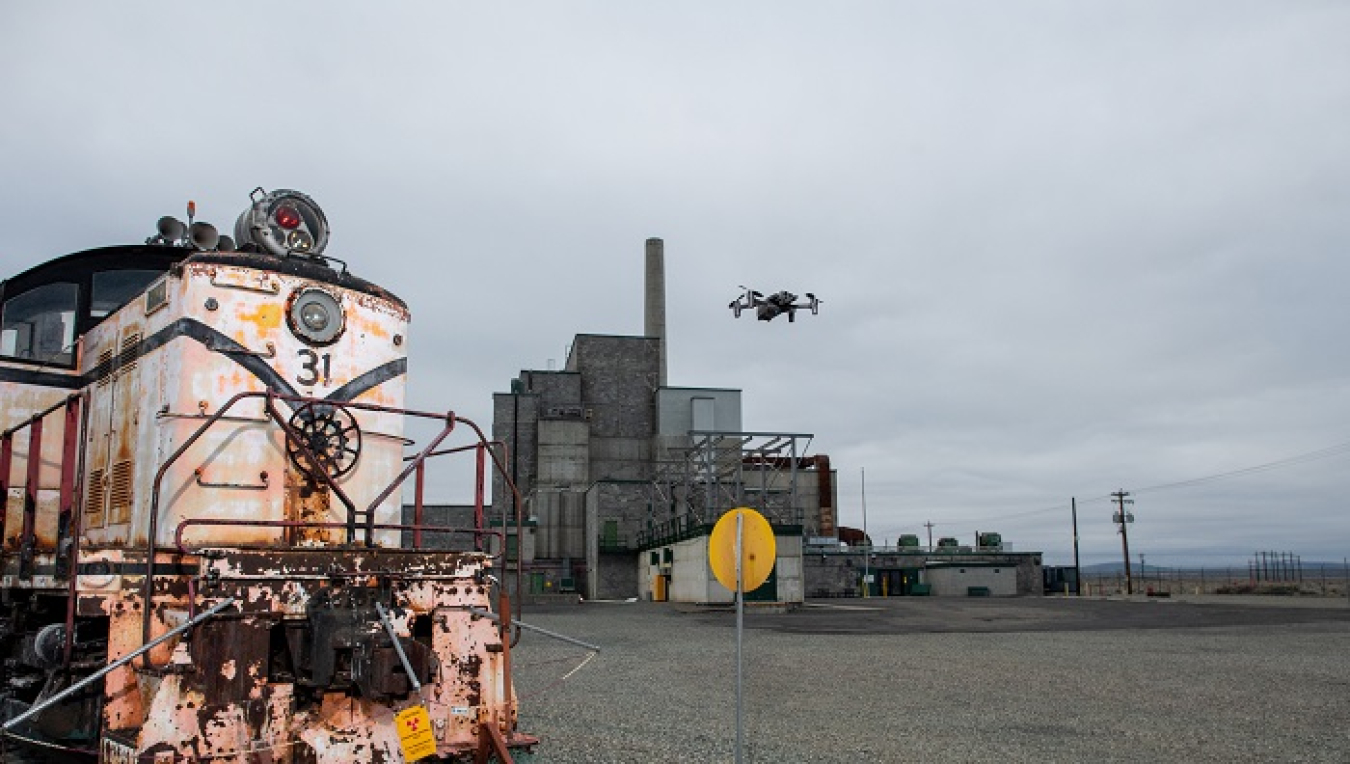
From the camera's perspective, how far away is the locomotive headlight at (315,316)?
19.9ft

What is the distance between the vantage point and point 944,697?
10445 millimetres

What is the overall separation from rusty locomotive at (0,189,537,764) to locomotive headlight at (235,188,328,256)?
0.05 ft

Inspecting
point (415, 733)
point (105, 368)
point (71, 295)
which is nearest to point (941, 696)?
point (415, 733)

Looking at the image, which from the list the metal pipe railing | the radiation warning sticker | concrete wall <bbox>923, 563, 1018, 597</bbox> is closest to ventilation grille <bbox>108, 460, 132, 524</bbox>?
the metal pipe railing

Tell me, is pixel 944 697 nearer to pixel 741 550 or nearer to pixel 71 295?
pixel 741 550

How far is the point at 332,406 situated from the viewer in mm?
5996

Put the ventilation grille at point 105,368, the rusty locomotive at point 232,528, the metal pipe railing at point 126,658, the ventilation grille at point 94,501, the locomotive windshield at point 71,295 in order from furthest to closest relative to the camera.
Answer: the locomotive windshield at point 71,295, the ventilation grille at point 105,368, the ventilation grille at point 94,501, the rusty locomotive at point 232,528, the metal pipe railing at point 126,658

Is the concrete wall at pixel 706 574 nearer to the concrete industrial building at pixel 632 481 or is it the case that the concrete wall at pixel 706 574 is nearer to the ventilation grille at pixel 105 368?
the concrete industrial building at pixel 632 481

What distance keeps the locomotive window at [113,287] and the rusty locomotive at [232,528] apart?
0.02 metres

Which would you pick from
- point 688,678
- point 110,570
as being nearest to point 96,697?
point 110,570

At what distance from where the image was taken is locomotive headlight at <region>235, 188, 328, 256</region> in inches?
243

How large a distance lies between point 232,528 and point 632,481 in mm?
38977

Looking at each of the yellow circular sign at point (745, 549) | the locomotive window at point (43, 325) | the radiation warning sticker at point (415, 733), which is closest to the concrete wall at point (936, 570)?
the yellow circular sign at point (745, 549)

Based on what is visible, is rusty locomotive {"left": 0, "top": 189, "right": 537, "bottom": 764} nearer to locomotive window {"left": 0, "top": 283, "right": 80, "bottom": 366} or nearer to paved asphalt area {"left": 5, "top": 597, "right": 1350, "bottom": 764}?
locomotive window {"left": 0, "top": 283, "right": 80, "bottom": 366}
